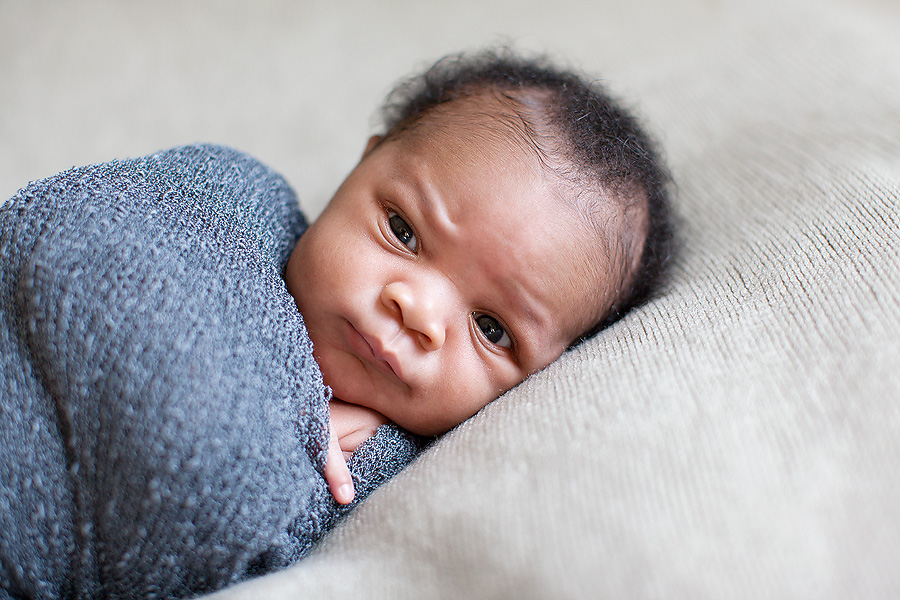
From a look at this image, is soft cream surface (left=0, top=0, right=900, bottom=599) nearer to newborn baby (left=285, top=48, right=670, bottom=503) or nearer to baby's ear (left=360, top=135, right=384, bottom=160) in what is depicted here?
newborn baby (left=285, top=48, right=670, bottom=503)

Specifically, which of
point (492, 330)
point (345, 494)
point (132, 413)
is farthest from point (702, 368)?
point (132, 413)

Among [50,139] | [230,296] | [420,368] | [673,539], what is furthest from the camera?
[50,139]

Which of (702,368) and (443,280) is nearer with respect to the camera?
(702,368)

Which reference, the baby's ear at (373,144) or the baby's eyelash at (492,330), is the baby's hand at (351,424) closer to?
the baby's eyelash at (492,330)

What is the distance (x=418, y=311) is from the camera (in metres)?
0.78

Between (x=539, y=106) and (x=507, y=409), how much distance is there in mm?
Answer: 456

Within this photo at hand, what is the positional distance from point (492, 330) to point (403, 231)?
0.17 m

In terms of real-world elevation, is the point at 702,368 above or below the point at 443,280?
above

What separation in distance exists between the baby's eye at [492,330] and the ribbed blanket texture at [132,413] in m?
0.28

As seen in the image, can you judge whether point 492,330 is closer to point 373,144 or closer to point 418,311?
point 418,311

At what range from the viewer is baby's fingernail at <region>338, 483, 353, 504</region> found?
73cm

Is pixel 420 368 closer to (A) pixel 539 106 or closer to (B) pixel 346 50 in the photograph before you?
(A) pixel 539 106

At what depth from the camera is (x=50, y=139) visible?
1395 millimetres

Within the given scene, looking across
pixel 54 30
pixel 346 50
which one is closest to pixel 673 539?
pixel 346 50
